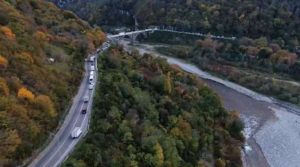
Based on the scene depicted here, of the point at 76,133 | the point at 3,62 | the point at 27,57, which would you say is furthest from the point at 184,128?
the point at 3,62

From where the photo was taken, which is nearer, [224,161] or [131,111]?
[131,111]

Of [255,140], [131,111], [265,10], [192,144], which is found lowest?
[255,140]

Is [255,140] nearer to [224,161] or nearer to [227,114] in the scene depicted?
[227,114]

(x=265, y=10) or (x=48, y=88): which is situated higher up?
(x=265, y=10)

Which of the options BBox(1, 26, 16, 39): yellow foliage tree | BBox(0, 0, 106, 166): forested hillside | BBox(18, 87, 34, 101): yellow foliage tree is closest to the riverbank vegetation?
BBox(0, 0, 106, 166): forested hillside

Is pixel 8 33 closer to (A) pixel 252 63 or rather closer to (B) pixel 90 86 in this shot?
(B) pixel 90 86

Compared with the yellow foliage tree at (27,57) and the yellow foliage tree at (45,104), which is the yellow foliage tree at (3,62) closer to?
the yellow foliage tree at (27,57)

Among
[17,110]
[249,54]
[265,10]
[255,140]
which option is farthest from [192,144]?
[265,10]
